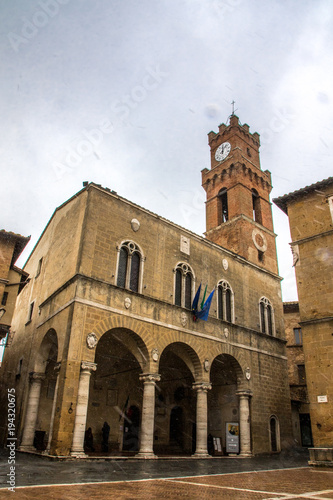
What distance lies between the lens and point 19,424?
56.3ft

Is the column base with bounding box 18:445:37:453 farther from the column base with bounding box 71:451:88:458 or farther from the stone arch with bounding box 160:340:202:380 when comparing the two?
the stone arch with bounding box 160:340:202:380

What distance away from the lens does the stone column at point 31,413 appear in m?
16.1

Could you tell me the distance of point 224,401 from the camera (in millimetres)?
20859

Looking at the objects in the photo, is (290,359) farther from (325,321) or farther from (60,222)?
(60,222)

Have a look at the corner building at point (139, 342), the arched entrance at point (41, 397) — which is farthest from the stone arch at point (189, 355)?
the arched entrance at point (41, 397)

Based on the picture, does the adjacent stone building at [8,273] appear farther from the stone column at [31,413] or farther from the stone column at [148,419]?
the stone column at [148,419]

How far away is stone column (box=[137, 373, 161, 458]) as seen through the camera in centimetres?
1462

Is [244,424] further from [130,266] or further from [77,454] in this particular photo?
[130,266]

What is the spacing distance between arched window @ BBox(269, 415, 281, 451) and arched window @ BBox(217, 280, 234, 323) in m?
5.91

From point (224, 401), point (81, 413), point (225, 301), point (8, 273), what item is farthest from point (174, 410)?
point (8, 273)

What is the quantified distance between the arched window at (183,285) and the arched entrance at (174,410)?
342cm

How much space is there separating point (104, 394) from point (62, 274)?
683 cm

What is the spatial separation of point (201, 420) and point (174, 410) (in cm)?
544

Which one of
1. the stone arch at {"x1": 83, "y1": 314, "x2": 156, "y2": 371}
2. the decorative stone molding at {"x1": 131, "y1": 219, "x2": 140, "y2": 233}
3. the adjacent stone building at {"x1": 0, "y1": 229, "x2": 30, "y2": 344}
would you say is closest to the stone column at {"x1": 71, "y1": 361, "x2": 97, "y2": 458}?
the stone arch at {"x1": 83, "y1": 314, "x2": 156, "y2": 371}
